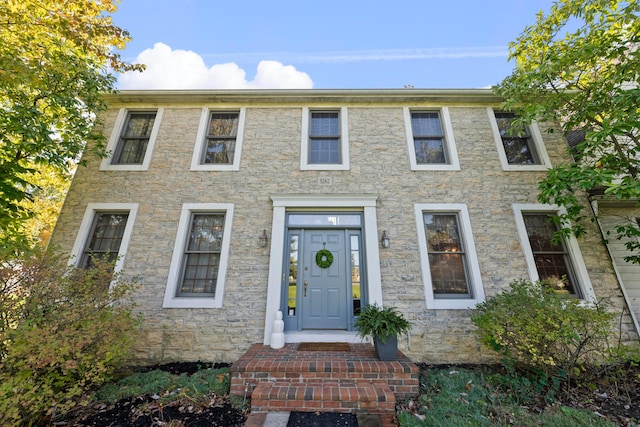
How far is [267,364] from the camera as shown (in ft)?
11.0

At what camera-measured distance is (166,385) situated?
134 inches

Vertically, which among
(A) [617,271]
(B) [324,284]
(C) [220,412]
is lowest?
(C) [220,412]

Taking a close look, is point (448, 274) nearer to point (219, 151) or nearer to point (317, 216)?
point (317, 216)

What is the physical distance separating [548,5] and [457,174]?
11.1 ft

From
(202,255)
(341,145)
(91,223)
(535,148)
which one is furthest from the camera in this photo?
(341,145)

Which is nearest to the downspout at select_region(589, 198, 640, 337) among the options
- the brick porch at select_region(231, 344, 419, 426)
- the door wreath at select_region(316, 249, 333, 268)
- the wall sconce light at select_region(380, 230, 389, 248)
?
the wall sconce light at select_region(380, 230, 389, 248)

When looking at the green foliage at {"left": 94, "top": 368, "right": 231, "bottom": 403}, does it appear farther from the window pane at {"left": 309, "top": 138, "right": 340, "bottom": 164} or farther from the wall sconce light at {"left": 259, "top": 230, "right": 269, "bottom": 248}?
the window pane at {"left": 309, "top": 138, "right": 340, "bottom": 164}

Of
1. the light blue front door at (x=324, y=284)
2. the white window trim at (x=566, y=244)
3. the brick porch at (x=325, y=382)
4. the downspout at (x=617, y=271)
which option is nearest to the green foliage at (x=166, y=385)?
the brick porch at (x=325, y=382)

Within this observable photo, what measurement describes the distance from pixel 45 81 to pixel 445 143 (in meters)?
7.85

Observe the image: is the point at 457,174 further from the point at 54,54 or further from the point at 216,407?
the point at 54,54

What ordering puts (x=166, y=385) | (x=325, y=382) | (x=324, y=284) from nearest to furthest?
(x=325, y=382) < (x=166, y=385) < (x=324, y=284)

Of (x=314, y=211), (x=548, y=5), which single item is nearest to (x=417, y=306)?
(x=314, y=211)

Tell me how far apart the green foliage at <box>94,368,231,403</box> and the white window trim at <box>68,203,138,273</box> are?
2.07 meters

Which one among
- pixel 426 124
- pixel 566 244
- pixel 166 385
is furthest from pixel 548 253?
pixel 166 385
